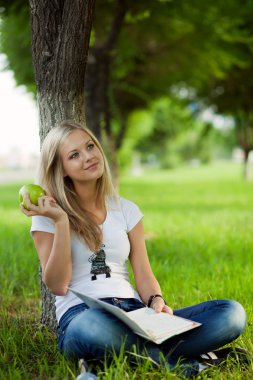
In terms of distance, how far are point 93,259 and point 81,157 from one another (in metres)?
0.60

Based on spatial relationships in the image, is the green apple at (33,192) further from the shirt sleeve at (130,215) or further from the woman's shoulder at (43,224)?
the shirt sleeve at (130,215)

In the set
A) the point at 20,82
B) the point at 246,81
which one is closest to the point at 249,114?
the point at 246,81

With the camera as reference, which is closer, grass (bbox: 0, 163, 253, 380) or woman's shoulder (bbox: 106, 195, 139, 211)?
grass (bbox: 0, 163, 253, 380)

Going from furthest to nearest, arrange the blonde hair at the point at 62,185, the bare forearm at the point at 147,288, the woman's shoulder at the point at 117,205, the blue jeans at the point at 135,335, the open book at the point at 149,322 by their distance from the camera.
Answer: the woman's shoulder at the point at 117,205 → the bare forearm at the point at 147,288 → the blonde hair at the point at 62,185 → the blue jeans at the point at 135,335 → the open book at the point at 149,322

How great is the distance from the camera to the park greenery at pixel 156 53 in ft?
29.2

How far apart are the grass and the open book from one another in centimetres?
18

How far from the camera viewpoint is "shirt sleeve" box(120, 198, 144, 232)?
3656 millimetres

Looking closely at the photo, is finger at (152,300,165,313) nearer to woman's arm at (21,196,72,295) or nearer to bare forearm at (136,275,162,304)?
bare forearm at (136,275,162,304)

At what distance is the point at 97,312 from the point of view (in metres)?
3.09

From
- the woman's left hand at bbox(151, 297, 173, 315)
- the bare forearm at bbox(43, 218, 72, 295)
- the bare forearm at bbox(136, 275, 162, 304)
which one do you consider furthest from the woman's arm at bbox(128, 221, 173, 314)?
the bare forearm at bbox(43, 218, 72, 295)

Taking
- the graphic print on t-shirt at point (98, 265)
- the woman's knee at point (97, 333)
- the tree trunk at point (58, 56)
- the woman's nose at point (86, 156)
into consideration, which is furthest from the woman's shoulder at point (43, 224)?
the tree trunk at point (58, 56)

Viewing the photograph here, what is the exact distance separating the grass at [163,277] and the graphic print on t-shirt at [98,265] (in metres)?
0.52

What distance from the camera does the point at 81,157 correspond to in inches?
137

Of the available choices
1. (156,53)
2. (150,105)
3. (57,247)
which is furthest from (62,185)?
(150,105)
